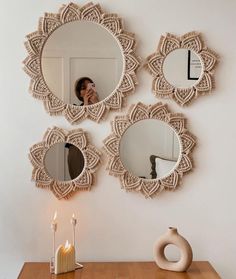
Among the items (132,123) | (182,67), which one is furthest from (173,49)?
(132,123)

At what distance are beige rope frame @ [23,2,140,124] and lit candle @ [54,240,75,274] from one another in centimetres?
61

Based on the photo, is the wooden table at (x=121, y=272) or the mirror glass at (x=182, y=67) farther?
the mirror glass at (x=182, y=67)

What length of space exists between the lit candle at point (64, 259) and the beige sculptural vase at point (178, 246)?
15.5 inches

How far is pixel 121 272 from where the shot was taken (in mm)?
1983

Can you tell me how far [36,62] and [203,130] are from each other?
895 mm

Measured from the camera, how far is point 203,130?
2.17 meters

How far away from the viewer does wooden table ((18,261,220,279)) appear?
192cm

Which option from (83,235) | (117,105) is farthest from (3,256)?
(117,105)

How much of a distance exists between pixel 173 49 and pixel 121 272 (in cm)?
110

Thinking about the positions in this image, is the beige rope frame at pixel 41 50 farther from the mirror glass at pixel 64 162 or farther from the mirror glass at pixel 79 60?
the mirror glass at pixel 64 162

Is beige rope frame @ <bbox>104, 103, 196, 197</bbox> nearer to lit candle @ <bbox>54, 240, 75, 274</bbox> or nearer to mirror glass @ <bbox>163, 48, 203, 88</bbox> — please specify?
mirror glass @ <bbox>163, 48, 203, 88</bbox>

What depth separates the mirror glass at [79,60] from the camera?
2.09m

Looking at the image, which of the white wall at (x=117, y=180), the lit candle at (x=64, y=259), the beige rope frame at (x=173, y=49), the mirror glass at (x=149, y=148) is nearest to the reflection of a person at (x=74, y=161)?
the white wall at (x=117, y=180)

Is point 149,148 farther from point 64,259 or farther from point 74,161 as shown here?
point 64,259
